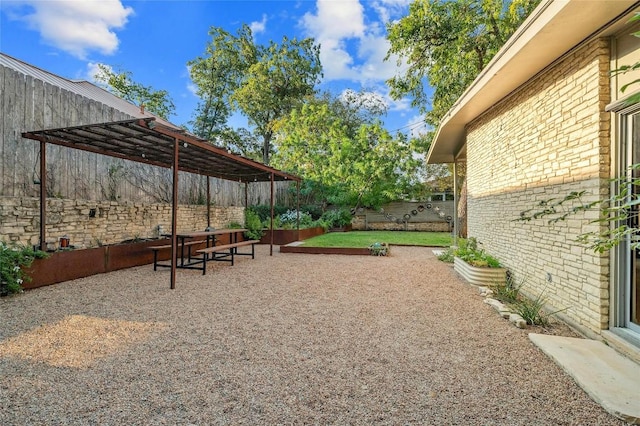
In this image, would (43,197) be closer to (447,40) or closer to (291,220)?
(291,220)

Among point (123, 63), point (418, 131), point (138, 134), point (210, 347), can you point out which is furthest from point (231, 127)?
point (210, 347)

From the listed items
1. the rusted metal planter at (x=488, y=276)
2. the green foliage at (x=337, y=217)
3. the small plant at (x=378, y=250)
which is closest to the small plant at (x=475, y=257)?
the rusted metal planter at (x=488, y=276)

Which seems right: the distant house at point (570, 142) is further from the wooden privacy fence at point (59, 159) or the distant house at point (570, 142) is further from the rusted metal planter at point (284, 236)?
the rusted metal planter at point (284, 236)

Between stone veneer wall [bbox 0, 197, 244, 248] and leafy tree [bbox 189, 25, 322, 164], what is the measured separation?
14409 millimetres

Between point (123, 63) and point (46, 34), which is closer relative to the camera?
point (46, 34)

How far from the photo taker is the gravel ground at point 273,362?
1970 millimetres

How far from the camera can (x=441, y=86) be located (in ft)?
36.4

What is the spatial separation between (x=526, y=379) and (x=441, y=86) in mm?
10769

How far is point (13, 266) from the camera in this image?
15.2 feet

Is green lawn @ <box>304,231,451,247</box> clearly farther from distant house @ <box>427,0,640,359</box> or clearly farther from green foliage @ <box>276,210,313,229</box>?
distant house @ <box>427,0,640,359</box>

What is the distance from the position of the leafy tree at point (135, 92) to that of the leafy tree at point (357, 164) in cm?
1107

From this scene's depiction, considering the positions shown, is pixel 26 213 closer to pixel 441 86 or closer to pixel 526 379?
pixel 526 379

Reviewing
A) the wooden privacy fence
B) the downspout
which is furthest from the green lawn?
the downspout

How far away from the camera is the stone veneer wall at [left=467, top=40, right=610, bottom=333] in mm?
3133
